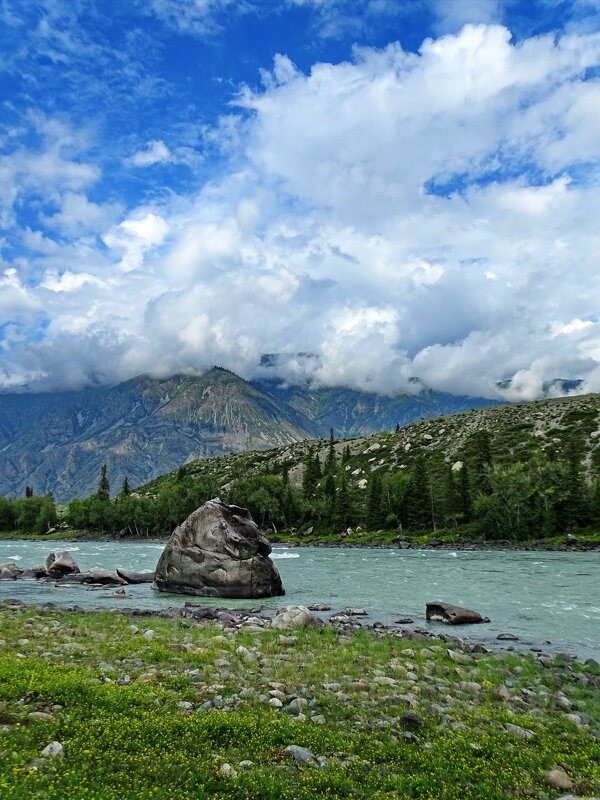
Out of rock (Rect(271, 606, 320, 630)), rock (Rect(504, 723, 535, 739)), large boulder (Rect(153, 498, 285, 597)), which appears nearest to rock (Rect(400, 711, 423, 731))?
rock (Rect(504, 723, 535, 739))

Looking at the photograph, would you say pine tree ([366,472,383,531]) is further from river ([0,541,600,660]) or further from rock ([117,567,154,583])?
rock ([117,567,154,583])

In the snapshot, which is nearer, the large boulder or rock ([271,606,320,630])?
rock ([271,606,320,630])

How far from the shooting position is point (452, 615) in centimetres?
3225

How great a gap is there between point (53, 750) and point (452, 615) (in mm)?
27145

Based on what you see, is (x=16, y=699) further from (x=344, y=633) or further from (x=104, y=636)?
(x=344, y=633)

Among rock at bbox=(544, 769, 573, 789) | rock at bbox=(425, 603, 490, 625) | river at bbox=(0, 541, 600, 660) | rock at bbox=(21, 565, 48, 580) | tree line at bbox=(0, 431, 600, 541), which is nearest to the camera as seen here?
rock at bbox=(544, 769, 573, 789)

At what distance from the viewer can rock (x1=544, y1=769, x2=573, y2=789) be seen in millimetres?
10602

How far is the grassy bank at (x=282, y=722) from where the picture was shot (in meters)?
9.75

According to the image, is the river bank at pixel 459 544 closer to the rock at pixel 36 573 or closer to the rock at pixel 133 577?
the rock at pixel 133 577

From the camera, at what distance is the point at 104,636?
23.2 meters

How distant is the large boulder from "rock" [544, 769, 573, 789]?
37.0m

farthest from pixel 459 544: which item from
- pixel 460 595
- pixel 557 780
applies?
pixel 557 780

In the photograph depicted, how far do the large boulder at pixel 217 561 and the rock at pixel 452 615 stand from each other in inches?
686

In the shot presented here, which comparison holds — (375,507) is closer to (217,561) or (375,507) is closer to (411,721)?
(217,561)
